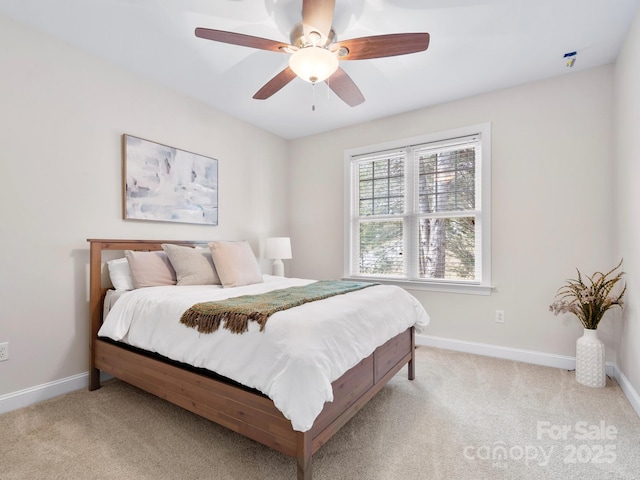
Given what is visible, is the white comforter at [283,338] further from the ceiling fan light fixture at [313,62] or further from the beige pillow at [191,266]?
the ceiling fan light fixture at [313,62]

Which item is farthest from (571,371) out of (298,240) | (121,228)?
(121,228)

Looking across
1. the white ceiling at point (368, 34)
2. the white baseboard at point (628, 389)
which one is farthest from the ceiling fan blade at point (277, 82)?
the white baseboard at point (628, 389)

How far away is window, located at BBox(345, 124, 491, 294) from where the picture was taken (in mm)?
3237

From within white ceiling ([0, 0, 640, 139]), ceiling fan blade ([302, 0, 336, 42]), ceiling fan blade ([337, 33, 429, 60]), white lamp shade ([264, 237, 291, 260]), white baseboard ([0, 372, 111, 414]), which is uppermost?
white ceiling ([0, 0, 640, 139])

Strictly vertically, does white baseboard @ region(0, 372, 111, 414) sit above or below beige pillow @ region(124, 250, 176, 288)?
below

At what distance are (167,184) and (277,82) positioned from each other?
1502 millimetres

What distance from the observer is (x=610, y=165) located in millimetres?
2641

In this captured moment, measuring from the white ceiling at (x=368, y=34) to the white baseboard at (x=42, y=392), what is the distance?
2.54 metres

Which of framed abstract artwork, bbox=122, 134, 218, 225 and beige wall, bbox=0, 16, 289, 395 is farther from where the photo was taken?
framed abstract artwork, bbox=122, 134, 218, 225

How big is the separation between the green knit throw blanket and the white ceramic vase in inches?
79.8

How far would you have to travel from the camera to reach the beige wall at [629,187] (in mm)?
2105

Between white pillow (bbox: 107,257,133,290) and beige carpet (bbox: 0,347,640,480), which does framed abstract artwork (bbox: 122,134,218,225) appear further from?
beige carpet (bbox: 0,347,640,480)

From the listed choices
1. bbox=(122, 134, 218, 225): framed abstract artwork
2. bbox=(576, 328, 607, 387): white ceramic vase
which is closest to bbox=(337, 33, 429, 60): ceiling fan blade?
bbox=(122, 134, 218, 225): framed abstract artwork

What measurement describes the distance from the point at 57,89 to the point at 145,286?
5.25 ft
